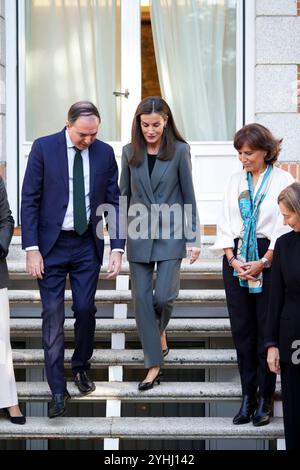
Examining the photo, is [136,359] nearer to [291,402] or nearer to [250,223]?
[250,223]

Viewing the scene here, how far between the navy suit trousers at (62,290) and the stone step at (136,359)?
55 cm

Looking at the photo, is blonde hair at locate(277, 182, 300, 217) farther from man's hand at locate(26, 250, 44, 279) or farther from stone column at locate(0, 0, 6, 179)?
stone column at locate(0, 0, 6, 179)

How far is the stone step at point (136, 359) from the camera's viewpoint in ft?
17.6

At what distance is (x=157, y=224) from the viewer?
5023mm

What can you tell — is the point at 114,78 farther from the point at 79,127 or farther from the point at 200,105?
the point at 79,127

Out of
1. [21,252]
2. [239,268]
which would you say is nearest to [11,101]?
[21,252]

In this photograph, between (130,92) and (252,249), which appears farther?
(130,92)

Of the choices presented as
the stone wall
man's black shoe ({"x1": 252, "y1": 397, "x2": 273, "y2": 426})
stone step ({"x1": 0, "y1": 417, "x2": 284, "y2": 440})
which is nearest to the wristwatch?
man's black shoe ({"x1": 252, "y1": 397, "x2": 273, "y2": 426})

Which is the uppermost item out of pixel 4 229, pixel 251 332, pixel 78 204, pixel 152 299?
pixel 78 204

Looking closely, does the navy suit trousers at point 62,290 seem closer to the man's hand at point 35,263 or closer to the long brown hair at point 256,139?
the man's hand at point 35,263

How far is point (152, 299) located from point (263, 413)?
Answer: 923mm

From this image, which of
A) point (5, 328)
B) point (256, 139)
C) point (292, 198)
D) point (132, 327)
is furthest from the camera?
point (132, 327)

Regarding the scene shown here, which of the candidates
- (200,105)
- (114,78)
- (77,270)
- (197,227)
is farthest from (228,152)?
(77,270)

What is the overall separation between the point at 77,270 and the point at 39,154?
0.70m
